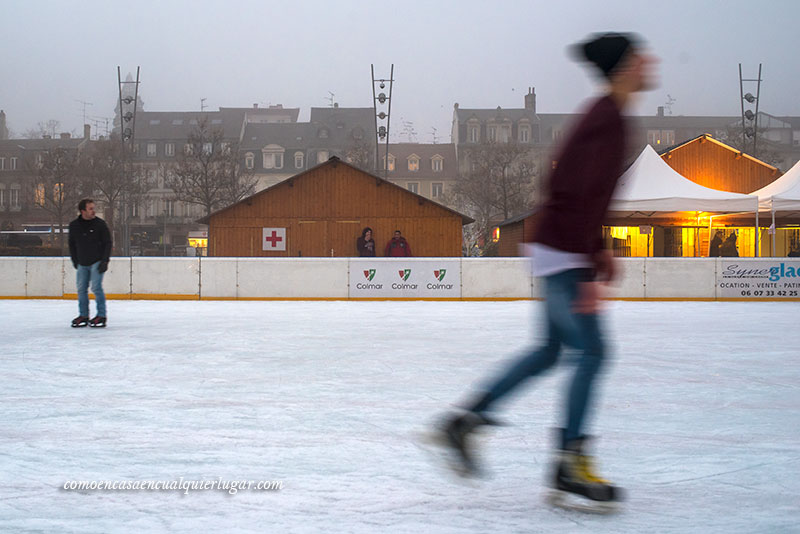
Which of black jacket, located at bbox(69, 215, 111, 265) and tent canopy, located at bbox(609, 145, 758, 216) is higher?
tent canopy, located at bbox(609, 145, 758, 216)

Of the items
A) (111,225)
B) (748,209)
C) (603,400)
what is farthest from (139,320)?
(111,225)

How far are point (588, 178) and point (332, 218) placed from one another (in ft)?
76.8

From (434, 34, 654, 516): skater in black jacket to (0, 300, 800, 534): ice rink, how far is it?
18cm

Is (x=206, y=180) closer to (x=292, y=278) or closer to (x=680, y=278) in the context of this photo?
(x=292, y=278)

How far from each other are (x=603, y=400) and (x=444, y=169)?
2337 inches

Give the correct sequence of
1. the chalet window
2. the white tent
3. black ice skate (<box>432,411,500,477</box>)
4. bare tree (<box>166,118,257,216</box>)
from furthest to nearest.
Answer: the chalet window
bare tree (<box>166,118,257,216</box>)
the white tent
black ice skate (<box>432,411,500,477</box>)

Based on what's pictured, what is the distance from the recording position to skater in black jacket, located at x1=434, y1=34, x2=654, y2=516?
2828 mm

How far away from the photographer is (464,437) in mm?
3064

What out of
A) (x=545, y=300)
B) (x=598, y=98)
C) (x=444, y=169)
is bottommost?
(x=545, y=300)

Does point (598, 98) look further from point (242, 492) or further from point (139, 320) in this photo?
point (139, 320)

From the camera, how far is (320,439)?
13.8ft

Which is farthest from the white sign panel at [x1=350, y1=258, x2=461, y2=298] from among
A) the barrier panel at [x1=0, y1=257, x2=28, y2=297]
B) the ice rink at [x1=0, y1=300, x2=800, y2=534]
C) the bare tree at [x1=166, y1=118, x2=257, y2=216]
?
the bare tree at [x1=166, y1=118, x2=257, y2=216]

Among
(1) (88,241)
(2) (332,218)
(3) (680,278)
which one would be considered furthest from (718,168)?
(1) (88,241)

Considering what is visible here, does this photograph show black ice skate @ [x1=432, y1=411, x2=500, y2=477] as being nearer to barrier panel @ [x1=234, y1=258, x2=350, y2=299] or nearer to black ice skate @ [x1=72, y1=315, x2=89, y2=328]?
black ice skate @ [x1=72, y1=315, x2=89, y2=328]
